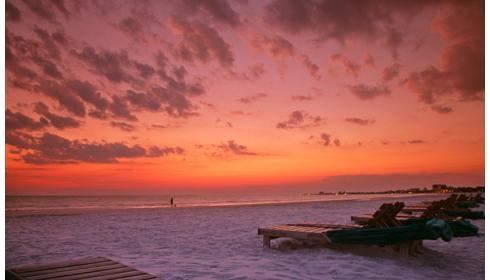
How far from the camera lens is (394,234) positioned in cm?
719

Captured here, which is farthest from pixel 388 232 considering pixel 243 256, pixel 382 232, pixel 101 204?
pixel 101 204

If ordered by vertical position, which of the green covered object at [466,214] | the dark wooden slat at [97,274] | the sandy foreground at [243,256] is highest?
the dark wooden slat at [97,274]

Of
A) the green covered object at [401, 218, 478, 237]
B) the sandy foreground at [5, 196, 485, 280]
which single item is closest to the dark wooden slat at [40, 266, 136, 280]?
the sandy foreground at [5, 196, 485, 280]

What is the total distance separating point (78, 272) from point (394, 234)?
5.20 metres

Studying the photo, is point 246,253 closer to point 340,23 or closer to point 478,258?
point 478,258

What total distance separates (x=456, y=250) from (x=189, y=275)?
19.1 feet

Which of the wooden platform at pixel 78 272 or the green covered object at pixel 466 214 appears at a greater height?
the wooden platform at pixel 78 272

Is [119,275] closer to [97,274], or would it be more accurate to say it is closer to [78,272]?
[97,274]

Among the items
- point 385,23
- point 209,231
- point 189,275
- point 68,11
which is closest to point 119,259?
point 189,275

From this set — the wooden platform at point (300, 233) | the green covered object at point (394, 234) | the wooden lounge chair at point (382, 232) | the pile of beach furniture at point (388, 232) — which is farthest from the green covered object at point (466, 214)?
the green covered object at point (394, 234)

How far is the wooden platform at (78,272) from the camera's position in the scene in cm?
414

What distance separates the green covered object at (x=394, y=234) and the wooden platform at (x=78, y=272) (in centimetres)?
430

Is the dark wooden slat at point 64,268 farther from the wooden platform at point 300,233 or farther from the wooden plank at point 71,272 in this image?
the wooden platform at point 300,233

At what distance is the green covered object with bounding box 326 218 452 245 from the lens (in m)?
6.79
